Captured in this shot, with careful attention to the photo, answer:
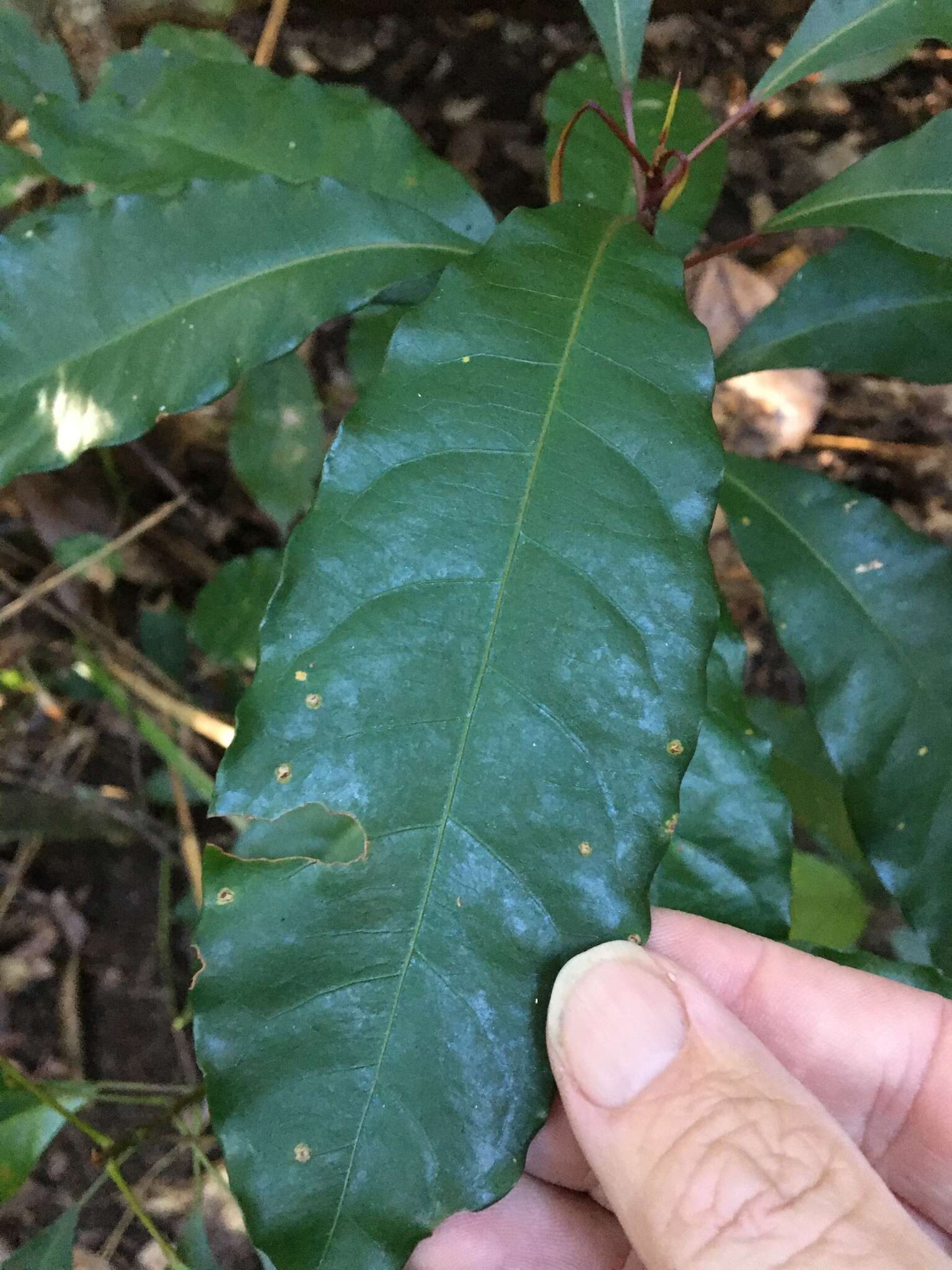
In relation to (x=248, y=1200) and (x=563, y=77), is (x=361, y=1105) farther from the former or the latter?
(x=563, y=77)

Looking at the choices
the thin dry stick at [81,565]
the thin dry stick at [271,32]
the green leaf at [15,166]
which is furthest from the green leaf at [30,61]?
the thin dry stick at [81,565]

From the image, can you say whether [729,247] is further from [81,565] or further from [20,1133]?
[20,1133]

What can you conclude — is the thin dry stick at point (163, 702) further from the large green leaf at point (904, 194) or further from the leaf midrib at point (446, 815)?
the large green leaf at point (904, 194)

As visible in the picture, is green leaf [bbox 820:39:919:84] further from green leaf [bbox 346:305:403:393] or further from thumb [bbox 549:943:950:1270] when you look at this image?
thumb [bbox 549:943:950:1270]

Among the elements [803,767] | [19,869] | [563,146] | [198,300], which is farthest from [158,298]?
[19,869]

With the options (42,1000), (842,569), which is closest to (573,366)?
(842,569)

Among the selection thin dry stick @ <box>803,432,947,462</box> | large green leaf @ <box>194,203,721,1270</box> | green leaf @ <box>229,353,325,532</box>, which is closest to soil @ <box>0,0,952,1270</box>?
thin dry stick @ <box>803,432,947,462</box>
